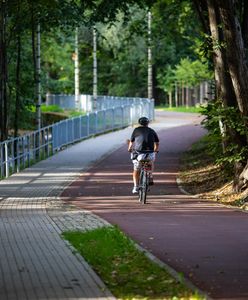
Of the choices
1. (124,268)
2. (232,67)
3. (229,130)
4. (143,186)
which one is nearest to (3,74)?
(229,130)

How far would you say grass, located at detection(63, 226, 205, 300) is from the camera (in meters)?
7.26

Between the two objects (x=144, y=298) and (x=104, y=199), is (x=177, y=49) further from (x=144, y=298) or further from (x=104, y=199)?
(x=144, y=298)

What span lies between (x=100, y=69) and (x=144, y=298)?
213ft

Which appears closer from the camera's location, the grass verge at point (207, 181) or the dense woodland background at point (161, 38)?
the dense woodland background at point (161, 38)

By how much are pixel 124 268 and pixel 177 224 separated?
3.87 meters

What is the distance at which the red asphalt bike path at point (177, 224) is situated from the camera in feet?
26.9

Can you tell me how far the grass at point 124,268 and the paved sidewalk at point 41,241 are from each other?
0.54 feet

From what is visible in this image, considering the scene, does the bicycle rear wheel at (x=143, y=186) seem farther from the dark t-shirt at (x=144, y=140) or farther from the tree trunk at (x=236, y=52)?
the tree trunk at (x=236, y=52)

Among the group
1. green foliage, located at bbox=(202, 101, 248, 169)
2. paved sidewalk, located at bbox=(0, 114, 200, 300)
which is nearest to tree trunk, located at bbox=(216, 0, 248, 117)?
green foliage, located at bbox=(202, 101, 248, 169)

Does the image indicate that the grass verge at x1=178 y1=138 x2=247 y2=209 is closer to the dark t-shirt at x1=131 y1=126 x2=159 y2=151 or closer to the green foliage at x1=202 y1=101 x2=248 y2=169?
the green foliage at x1=202 y1=101 x2=248 y2=169

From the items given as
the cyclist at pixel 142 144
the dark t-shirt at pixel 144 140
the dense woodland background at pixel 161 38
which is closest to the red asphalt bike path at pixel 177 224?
the cyclist at pixel 142 144

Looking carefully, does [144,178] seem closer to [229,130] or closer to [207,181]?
[229,130]

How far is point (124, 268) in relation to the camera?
8.53 m

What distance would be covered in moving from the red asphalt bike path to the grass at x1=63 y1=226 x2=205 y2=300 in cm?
25
